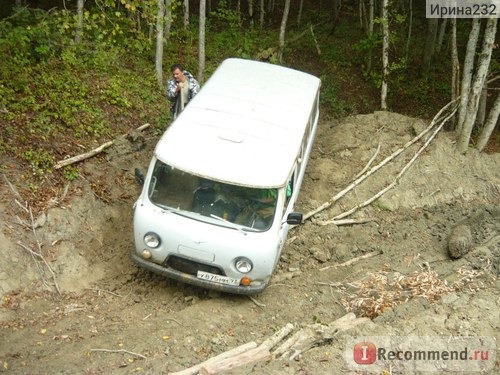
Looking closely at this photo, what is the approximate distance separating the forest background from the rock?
3026 millimetres

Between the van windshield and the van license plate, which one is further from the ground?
the van windshield

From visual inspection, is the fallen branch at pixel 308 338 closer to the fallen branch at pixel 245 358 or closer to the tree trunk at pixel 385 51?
the fallen branch at pixel 245 358

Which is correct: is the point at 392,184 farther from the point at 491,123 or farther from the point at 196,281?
the point at 196,281

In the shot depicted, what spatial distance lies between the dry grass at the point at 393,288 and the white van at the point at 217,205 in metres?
1.31

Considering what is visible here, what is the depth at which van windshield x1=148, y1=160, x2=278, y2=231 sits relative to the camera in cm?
735

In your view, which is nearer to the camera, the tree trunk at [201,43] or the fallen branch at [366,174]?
the fallen branch at [366,174]

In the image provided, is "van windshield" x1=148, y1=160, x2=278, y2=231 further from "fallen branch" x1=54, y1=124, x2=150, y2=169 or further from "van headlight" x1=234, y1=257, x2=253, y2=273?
"fallen branch" x1=54, y1=124, x2=150, y2=169

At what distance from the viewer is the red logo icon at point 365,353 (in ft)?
20.5

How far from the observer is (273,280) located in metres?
8.34

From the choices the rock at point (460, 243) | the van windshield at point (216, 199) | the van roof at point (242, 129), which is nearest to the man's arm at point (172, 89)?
the van roof at point (242, 129)

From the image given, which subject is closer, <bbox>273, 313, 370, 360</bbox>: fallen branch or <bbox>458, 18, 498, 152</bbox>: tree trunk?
<bbox>273, 313, 370, 360</bbox>: fallen branch

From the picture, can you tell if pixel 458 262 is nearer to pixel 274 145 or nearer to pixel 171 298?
pixel 274 145

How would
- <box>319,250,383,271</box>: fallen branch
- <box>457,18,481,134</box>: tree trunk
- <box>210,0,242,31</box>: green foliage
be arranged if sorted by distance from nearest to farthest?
<box>319,250,383,271</box>: fallen branch
<box>457,18,481,134</box>: tree trunk
<box>210,0,242,31</box>: green foliage

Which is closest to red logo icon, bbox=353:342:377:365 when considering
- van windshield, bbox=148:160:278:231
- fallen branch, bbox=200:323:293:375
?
fallen branch, bbox=200:323:293:375
